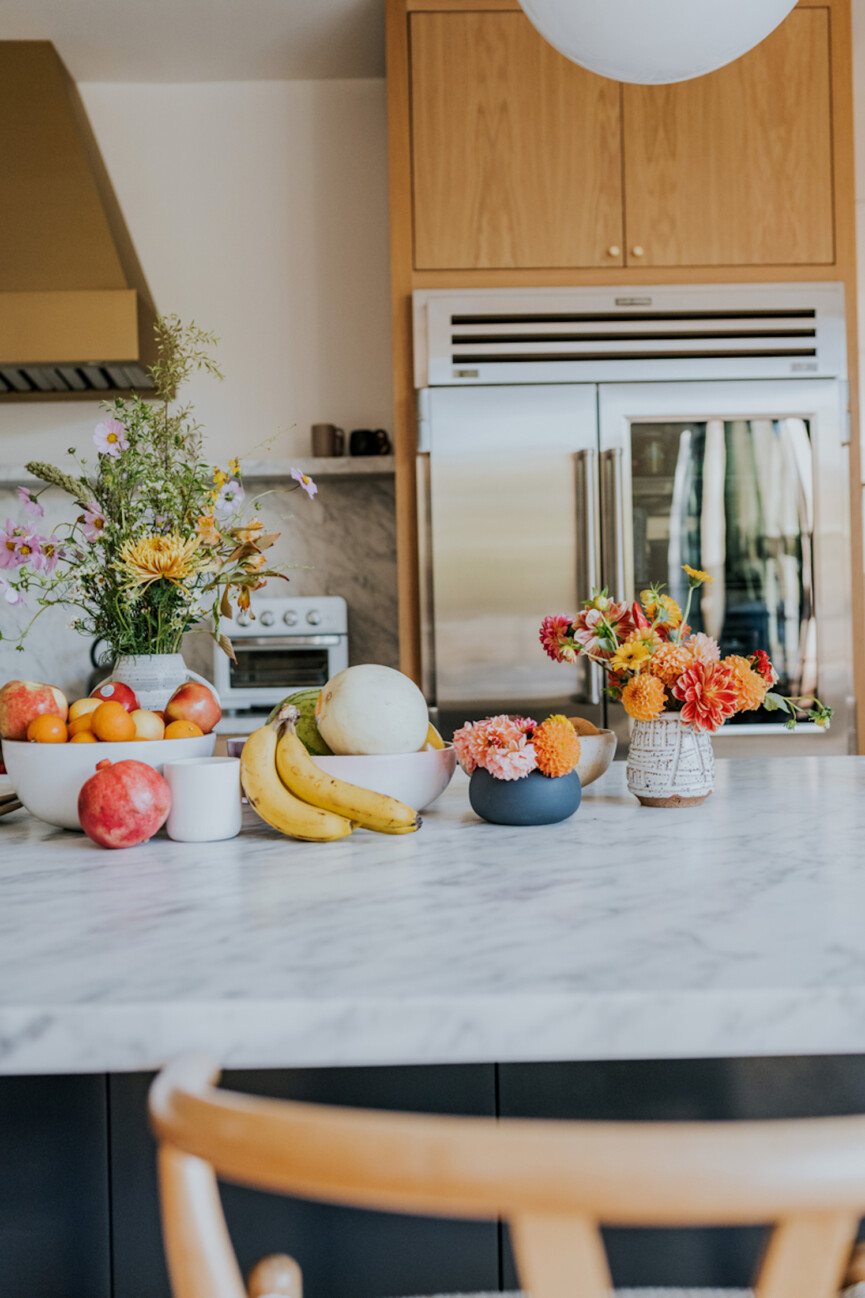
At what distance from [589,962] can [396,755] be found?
1.60ft

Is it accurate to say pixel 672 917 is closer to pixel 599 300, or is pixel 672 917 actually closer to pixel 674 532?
pixel 674 532

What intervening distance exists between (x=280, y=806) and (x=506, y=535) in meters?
1.72

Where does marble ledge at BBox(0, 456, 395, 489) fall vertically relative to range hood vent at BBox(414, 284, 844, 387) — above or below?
below

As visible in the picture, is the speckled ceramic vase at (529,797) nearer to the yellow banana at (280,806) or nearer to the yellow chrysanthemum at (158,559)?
A: the yellow banana at (280,806)

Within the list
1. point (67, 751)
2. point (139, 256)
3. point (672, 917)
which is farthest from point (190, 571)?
point (139, 256)

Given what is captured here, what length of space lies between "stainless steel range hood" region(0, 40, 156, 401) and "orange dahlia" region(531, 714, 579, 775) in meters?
2.15

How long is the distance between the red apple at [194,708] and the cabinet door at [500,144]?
71.2 inches

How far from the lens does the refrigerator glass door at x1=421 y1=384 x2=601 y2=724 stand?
8.66 feet

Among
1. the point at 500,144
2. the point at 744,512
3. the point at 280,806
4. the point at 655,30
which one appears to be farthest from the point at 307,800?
the point at 500,144

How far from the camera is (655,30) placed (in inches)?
44.9

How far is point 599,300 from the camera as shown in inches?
104

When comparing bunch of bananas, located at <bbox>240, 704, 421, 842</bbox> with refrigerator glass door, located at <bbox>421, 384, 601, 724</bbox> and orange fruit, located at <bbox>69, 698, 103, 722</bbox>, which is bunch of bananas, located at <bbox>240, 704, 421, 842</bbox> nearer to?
orange fruit, located at <bbox>69, 698, 103, 722</bbox>

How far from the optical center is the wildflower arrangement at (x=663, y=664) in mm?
1083

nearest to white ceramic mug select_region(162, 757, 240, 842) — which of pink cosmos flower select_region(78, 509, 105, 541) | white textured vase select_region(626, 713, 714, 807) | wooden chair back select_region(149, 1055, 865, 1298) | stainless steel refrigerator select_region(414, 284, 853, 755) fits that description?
pink cosmos flower select_region(78, 509, 105, 541)
